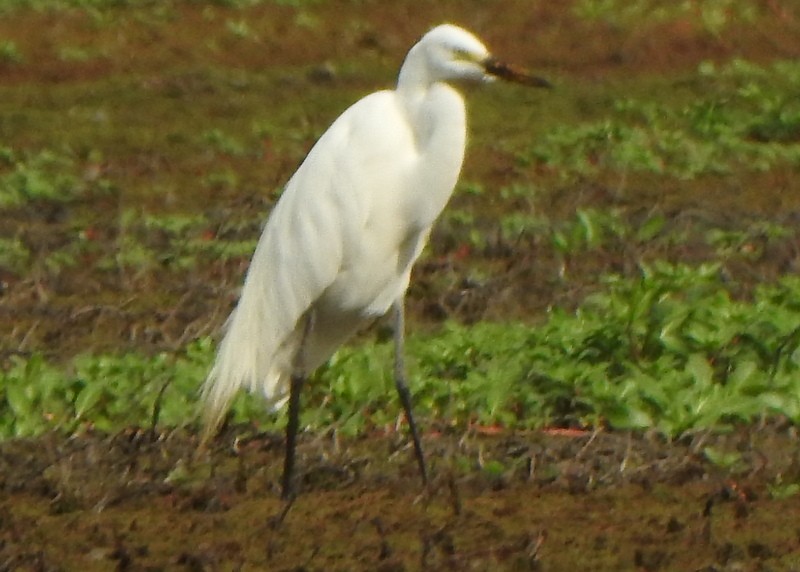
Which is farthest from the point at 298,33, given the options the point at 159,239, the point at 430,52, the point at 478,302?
the point at 430,52

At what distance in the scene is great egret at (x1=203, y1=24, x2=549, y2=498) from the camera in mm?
5715

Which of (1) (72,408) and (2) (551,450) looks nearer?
(2) (551,450)

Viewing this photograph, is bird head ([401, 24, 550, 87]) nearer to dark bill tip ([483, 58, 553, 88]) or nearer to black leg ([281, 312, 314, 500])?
dark bill tip ([483, 58, 553, 88])

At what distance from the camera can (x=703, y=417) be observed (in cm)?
597

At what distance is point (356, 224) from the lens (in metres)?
5.91

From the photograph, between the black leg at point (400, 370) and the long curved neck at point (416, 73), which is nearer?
the long curved neck at point (416, 73)

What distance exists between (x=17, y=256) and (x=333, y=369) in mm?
2892

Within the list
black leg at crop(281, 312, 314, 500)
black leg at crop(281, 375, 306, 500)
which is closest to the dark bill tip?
black leg at crop(281, 312, 314, 500)

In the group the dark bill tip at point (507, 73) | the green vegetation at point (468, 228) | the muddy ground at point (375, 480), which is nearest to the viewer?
the muddy ground at point (375, 480)

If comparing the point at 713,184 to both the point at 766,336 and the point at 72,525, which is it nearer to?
the point at 766,336

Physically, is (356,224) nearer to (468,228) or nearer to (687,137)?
(468,228)

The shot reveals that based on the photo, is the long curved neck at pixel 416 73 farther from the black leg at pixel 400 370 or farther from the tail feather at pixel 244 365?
the tail feather at pixel 244 365

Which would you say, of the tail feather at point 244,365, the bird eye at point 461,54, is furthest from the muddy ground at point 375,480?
the bird eye at point 461,54

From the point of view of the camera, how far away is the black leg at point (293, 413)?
18.2ft
